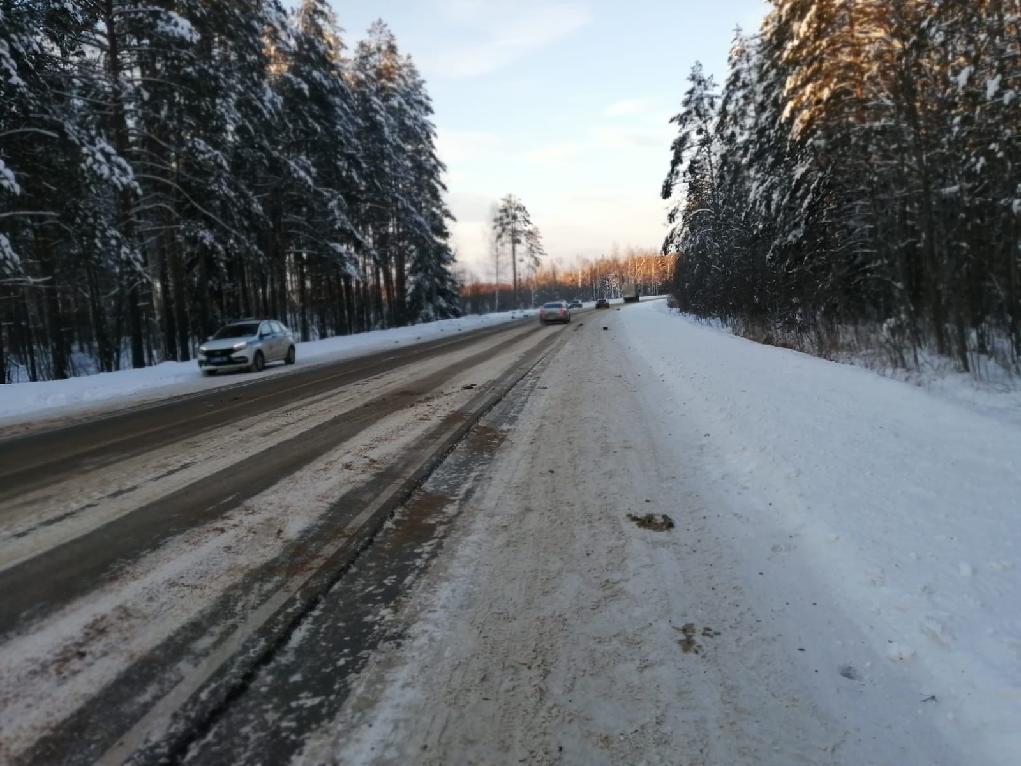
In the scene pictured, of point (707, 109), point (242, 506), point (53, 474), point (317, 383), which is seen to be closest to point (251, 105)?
point (317, 383)

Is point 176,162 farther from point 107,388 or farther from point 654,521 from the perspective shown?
point 654,521

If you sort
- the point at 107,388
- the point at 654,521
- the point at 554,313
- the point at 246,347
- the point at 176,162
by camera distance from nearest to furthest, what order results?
the point at 654,521, the point at 107,388, the point at 246,347, the point at 176,162, the point at 554,313

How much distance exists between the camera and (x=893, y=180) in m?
11.5

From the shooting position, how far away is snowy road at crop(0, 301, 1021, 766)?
230 cm

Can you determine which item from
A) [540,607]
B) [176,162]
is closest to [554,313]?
[176,162]

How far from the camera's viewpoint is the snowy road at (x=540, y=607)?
2.30 metres

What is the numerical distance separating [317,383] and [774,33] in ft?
56.7

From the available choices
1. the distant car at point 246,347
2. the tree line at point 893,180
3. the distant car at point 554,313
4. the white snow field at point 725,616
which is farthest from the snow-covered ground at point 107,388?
the distant car at point 554,313

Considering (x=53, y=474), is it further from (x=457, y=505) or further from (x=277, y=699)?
(x=277, y=699)

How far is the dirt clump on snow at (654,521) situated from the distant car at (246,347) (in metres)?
14.8

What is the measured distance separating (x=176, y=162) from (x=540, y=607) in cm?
2279

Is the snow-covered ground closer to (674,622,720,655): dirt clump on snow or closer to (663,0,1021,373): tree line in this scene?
(674,622,720,655): dirt clump on snow

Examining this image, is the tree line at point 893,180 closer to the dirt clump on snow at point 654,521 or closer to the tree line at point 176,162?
the dirt clump on snow at point 654,521

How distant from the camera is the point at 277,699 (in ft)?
8.05
